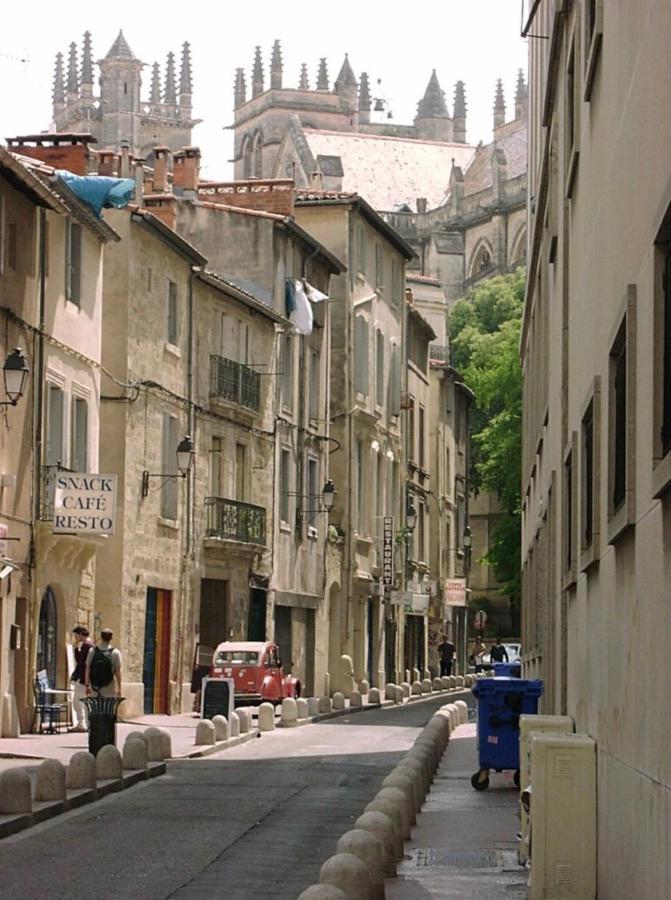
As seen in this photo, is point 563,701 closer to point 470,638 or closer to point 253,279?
point 253,279

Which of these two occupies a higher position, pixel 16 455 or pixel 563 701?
pixel 16 455

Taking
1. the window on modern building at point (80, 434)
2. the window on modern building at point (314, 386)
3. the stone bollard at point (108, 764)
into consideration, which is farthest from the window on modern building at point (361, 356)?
the stone bollard at point (108, 764)

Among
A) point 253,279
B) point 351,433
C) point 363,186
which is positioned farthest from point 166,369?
point 363,186

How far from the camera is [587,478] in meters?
13.1

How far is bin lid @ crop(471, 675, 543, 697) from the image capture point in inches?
793

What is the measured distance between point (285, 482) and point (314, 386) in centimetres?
432

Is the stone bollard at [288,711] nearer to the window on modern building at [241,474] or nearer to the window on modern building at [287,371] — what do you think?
the window on modern building at [241,474]

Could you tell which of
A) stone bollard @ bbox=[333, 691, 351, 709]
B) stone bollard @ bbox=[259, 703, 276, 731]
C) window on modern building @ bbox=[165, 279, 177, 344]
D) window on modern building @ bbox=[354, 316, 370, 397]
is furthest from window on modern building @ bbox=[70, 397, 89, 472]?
window on modern building @ bbox=[354, 316, 370, 397]

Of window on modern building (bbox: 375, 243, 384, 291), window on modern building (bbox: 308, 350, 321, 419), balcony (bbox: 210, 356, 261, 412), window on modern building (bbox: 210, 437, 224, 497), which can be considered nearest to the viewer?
balcony (bbox: 210, 356, 261, 412)

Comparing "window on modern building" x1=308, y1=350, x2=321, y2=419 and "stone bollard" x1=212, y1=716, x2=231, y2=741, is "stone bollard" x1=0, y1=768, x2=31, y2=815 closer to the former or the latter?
"stone bollard" x1=212, y1=716, x2=231, y2=741

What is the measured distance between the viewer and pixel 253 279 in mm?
46969

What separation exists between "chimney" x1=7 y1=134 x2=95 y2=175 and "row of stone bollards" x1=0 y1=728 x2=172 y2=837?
1518cm

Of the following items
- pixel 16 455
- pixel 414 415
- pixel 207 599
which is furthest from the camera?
pixel 414 415

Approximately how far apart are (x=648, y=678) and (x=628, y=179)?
104 inches
